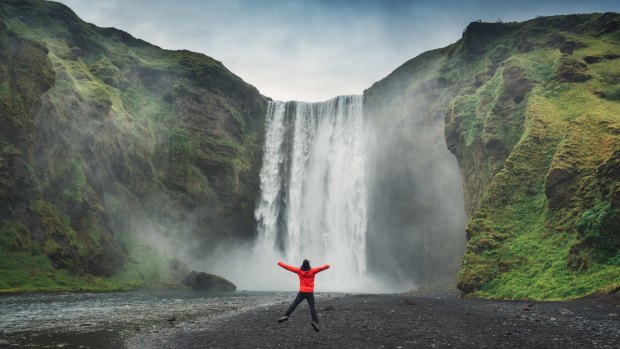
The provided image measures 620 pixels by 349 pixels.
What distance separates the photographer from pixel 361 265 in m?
64.0

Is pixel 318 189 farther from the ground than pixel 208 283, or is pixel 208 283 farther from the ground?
pixel 318 189

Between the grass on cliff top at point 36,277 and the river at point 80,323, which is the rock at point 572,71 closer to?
the river at point 80,323

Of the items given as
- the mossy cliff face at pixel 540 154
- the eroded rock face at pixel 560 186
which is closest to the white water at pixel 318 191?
the mossy cliff face at pixel 540 154

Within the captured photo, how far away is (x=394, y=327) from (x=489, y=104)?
36880 millimetres

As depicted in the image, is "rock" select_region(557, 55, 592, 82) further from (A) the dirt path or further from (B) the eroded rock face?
(A) the dirt path

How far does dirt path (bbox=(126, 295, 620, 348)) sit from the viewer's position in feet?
41.2

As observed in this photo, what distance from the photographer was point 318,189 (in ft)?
235

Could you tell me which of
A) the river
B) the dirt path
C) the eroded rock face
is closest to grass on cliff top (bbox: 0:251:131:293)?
the river

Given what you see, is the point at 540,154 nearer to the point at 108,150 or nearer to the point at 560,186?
the point at 560,186

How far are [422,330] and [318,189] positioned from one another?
187 ft

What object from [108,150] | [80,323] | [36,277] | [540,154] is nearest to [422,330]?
[80,323]

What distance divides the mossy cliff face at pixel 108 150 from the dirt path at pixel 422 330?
31418 millimetres

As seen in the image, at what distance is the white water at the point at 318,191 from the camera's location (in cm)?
6588

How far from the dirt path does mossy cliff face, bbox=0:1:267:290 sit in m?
31.4
